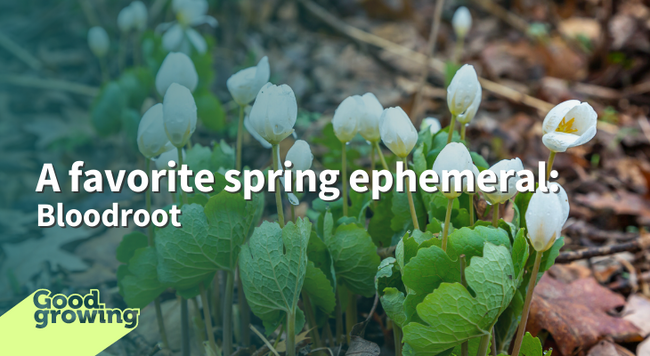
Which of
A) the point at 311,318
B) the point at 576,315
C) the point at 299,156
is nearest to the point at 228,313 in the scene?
the point at 311,318

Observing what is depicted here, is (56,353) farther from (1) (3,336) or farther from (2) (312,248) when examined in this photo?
(2) (312,248)

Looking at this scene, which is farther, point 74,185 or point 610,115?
point 610,115

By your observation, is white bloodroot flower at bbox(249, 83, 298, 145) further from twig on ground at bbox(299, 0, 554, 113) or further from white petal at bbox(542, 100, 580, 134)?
twig on ground at bbox(299, 0, 554, 113)

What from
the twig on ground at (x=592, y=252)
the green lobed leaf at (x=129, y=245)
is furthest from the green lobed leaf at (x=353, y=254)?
the twig on ground at (x=592, y=252)

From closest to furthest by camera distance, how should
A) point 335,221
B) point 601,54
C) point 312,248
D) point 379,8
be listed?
point 312,248, point 335,221, point 601,54, point 379,8

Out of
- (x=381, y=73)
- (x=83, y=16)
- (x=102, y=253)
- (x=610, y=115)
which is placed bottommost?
(x=102, y=253)

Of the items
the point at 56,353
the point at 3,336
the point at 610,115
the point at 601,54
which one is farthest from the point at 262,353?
the point at 601,54

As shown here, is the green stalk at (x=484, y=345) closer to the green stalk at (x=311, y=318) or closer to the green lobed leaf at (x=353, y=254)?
the green lobed leaf at (x=353, y=254)
